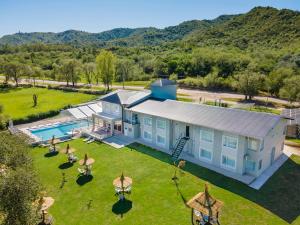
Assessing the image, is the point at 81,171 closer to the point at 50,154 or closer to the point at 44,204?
the point at 44,204

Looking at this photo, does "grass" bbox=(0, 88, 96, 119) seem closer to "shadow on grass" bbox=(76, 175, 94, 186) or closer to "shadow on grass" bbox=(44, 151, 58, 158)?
"shadow on grass" bbox=(44, 151, 58, 158)

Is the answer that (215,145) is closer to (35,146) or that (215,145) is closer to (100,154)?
(100,154)

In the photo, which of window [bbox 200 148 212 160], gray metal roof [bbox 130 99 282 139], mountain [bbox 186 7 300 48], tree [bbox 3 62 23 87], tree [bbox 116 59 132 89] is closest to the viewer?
Answer: gray metal roof [bbox 130 99 282 139]

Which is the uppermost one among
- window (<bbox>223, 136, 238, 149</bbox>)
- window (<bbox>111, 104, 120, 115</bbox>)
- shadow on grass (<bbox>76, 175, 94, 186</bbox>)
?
window (<bbox>111, 104, 120, 115</bbox>)

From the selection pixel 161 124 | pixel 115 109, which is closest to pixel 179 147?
pixel 161 124

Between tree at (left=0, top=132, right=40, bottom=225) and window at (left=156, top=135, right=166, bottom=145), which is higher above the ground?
tree at (left=0, top=132, right=40, bottom=225)

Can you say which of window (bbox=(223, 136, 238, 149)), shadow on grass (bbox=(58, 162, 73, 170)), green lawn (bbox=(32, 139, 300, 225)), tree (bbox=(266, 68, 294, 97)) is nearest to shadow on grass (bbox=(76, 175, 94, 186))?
green lawn (bbox=(32, 139, 300, 225))
